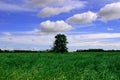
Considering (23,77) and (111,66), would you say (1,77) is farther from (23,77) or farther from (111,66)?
(111,66)

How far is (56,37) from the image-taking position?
102250mm

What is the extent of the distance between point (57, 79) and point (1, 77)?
2114 millimetres

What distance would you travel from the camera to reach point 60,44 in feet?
320

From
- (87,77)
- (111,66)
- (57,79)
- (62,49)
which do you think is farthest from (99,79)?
(62,49)

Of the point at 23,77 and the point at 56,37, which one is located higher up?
the point at 56,37

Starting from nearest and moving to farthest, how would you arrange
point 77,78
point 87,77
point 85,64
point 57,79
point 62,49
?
point 57,79 → point 77,78 → point 87,77 → point 85,64 → point 62,49

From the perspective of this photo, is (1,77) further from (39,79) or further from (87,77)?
(87,77)

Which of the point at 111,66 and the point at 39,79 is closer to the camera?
the point at 39,79

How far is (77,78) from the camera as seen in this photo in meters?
→ 11.9

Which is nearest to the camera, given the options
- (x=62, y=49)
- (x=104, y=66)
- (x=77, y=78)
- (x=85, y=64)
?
(x=77, y=78)

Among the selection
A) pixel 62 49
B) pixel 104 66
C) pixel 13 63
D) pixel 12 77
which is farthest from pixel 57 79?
pixel 62 49

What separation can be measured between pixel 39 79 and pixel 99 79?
2.76 metres

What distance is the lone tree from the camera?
9644cm

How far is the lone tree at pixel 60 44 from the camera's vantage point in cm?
9644
